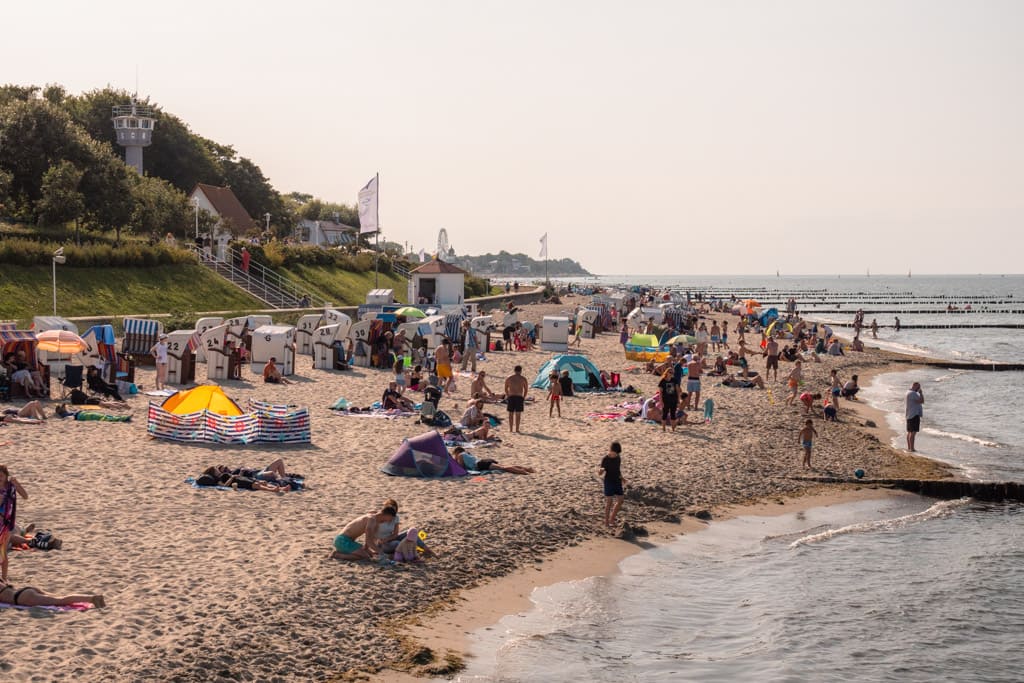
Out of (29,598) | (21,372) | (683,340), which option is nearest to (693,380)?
(683,340)

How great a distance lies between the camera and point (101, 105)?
2660 inches

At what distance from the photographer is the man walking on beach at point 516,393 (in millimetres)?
17938

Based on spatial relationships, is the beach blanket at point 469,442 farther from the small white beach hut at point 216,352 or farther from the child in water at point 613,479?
the small white beach hut at point 216,352

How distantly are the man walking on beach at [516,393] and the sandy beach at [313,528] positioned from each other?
0.43 m

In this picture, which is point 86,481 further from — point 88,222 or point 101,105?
point 101,105

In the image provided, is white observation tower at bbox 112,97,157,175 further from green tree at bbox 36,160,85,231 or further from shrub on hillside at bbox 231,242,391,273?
green tree at bbox 36,160,85,231

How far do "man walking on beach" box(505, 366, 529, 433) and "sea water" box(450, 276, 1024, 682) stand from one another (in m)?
5.18

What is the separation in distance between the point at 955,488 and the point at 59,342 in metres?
17.2

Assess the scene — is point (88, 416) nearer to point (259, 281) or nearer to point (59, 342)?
point (59, 342)

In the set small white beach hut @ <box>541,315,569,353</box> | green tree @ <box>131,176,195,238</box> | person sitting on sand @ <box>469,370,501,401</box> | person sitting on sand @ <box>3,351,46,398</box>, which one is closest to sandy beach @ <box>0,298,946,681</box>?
person sitting on sand @ <box>3,351,46,398</box>

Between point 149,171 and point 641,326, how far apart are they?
42319 millimetres

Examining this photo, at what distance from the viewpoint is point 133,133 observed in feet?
205

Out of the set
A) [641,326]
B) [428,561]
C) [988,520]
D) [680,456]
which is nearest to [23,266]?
[641,326]

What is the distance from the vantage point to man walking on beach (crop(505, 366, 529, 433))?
17.9 m
